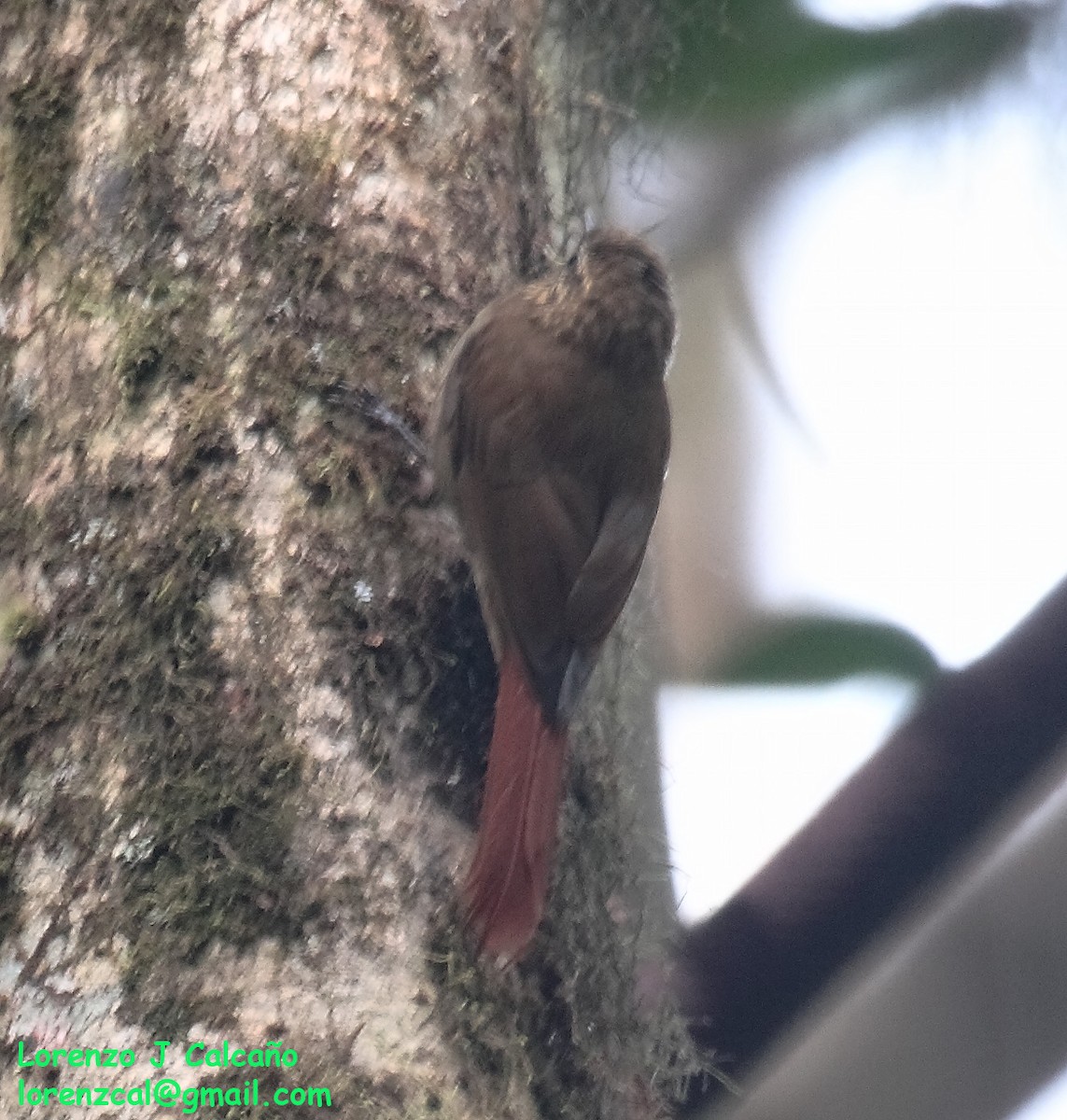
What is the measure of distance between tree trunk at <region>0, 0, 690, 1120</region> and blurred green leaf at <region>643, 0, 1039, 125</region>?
0.87 metres

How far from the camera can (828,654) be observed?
2447 mm

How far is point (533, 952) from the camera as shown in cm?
158

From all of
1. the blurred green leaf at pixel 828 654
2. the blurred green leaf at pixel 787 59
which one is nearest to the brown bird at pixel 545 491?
the blurred green leaf at pixel 828 654

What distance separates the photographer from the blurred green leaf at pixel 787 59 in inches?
103

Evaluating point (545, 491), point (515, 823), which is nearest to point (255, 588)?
point (515, 823)

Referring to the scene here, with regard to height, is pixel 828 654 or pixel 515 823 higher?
pixel 515 823

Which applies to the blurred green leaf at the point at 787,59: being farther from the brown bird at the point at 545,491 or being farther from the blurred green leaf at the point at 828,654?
the blurred green leaf at the point at 828,654

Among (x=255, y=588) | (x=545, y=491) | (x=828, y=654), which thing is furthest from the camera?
(x=828, y=654)

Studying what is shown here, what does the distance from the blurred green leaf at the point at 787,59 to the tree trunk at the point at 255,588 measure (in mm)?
874

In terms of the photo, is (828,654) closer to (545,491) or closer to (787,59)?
(545,491)

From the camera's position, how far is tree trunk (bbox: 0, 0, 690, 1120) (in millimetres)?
1372

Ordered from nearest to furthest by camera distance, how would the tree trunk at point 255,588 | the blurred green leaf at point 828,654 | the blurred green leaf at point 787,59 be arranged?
the tree trunk at point 255,588
the blurred green leaf at point 828,654
the blurred green leaf at point 787,59

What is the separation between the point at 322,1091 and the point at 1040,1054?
5.75 feet

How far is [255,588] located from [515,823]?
412 mm
